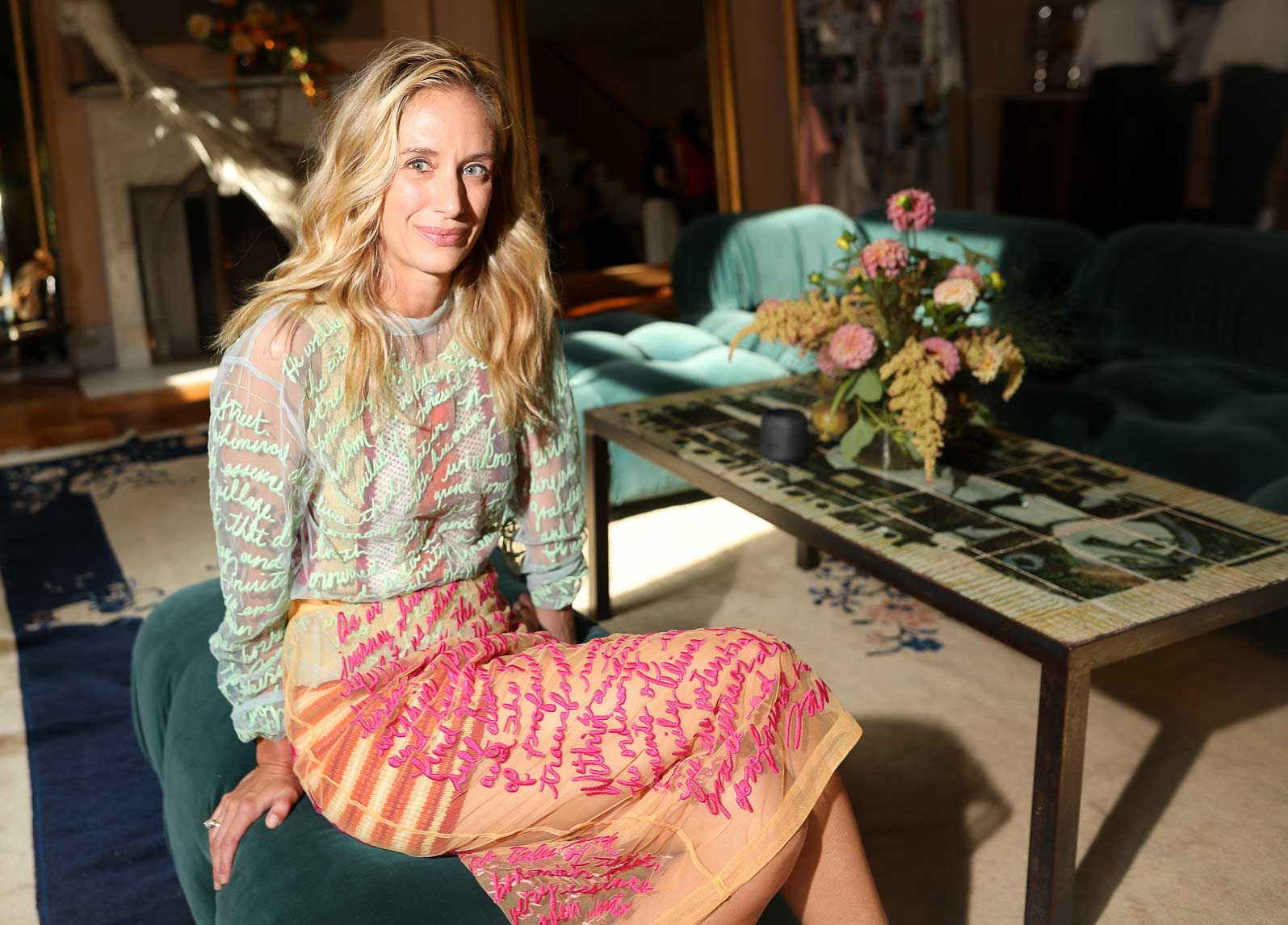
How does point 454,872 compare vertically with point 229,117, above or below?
below

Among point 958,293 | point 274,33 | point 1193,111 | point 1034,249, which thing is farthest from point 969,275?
point 274,33

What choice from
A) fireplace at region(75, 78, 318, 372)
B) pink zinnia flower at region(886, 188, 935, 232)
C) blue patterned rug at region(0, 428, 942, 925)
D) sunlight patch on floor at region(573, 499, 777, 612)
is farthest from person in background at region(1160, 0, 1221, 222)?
fireplace at region(75, 78, 318, 372)

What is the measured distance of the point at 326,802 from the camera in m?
1.34

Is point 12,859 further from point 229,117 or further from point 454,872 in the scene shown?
point 229,117

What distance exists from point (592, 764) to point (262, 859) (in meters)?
0.42

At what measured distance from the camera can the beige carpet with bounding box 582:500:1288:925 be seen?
1803 mm

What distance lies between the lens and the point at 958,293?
2055mm

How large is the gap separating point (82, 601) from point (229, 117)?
370 cm

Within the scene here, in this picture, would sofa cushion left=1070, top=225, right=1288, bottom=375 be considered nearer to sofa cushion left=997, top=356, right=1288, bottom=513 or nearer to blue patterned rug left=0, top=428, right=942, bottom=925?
sofa cushion left=997, top=356, right=1288, bottom=513

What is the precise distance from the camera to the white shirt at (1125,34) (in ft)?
14.3

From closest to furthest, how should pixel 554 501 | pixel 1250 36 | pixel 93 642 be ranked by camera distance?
pixel 554 501, pixel 93 642, pixel 1250 36

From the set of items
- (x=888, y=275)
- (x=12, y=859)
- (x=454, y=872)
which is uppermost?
(x=888, y=275)

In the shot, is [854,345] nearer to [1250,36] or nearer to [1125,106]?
[1250,36]

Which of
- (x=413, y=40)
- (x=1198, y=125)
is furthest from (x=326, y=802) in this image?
(x=1198, y=125)
